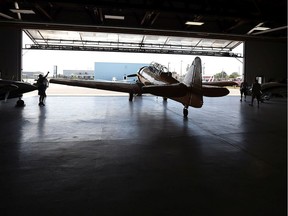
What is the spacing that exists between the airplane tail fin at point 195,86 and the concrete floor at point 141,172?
209cm

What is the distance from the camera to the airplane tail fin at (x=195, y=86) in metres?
8.99

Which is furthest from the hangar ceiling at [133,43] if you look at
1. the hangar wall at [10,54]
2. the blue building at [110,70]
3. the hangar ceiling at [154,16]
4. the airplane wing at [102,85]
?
the airplane wing at [102,85]

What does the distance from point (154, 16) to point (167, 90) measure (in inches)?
384

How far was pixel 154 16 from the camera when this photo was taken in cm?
1711

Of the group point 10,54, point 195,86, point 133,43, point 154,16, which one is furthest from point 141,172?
point 133,43

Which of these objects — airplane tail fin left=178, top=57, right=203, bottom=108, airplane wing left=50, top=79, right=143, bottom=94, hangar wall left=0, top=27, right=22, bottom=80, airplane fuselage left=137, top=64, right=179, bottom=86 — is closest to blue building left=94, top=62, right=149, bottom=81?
hangar wall left=0, top=27, right=22, bottom=80

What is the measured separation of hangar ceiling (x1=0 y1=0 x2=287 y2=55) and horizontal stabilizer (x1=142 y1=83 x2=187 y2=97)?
6369 millimetres

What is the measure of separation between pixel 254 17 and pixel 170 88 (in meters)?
9.27

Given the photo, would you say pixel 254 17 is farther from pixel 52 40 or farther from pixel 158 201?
pixel 52 40

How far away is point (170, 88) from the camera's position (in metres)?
8.88

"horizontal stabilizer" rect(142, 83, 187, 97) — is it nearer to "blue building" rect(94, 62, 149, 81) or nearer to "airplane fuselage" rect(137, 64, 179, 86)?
"airplane fuselage" rect(137, 64, 179, 86)

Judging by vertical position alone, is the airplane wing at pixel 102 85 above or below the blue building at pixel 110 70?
below

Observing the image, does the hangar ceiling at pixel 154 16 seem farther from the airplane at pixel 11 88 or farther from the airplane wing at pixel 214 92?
the airplane wing at pixel 214 92

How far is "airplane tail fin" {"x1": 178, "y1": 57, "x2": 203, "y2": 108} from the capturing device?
8992 millimetres
